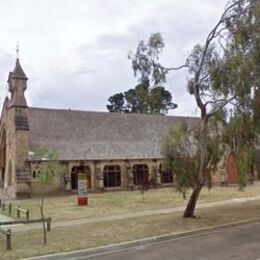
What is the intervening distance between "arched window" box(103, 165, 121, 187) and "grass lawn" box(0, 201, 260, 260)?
68.0ft

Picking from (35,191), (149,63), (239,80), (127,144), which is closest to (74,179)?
(35,191)

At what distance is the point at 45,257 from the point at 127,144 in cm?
3270

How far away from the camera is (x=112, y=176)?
147ft

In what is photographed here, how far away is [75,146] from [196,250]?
98.3ft

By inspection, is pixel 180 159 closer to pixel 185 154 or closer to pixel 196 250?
pixel 185 154

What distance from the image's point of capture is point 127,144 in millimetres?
46406

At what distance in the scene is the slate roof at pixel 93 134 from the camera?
4334 cm

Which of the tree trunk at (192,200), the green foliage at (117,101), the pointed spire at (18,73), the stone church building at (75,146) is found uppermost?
the green foliage at (117,101)

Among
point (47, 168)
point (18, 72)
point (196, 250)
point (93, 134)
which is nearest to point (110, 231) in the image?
point (47, 168)

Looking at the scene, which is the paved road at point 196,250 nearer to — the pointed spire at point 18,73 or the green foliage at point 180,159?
the green foliage at point 180,159

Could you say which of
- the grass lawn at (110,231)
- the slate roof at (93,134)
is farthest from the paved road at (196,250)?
the slate roof at (93,134)

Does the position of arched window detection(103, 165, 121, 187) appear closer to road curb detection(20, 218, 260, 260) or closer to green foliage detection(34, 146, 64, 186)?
road curb detection(20, 218, 260, 260)

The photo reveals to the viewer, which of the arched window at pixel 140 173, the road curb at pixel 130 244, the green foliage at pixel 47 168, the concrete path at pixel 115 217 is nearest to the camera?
the road curb at pixel 130 244

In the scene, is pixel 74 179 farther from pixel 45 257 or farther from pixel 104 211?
pixel 45 257
